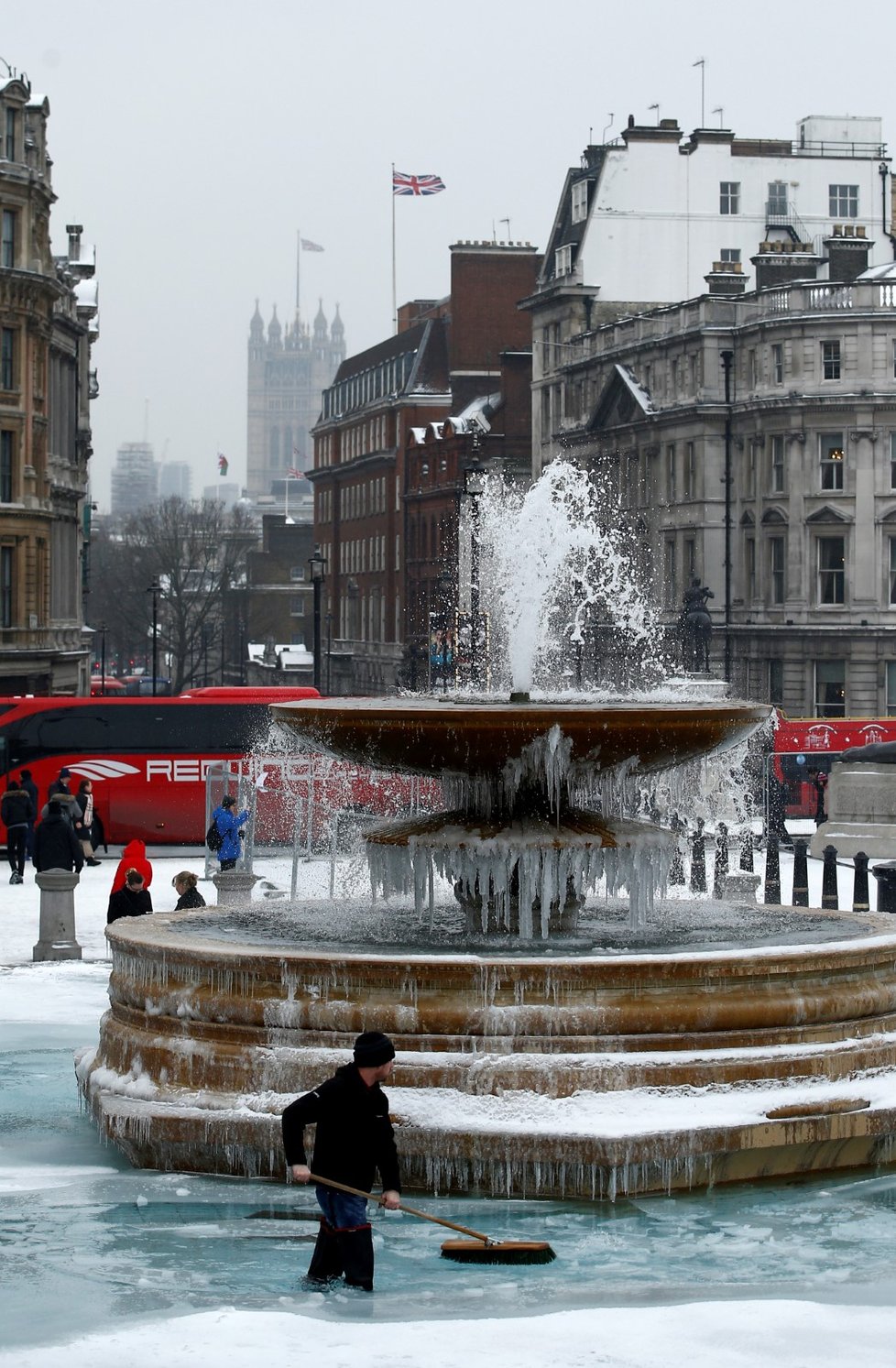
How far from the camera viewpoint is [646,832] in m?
14.3

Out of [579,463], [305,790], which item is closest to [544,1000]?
[305,790]

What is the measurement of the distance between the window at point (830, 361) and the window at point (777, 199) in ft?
48.2

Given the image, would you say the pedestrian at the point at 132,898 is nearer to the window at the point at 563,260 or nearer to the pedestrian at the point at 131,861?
the pedestrian at the point at 131,861

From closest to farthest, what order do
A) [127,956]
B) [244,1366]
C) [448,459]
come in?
[244,1366]
[127,956]
[448,459]

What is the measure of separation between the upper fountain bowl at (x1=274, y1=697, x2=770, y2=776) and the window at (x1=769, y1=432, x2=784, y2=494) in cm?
4805

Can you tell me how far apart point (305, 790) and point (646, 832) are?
21.6 meters

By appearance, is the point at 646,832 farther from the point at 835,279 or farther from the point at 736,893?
the point at 835,279

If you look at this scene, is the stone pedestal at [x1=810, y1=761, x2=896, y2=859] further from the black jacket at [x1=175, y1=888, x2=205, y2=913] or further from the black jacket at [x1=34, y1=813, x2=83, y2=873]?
the black jacket at [x1=175, y1=888, x2=205, y2=913]

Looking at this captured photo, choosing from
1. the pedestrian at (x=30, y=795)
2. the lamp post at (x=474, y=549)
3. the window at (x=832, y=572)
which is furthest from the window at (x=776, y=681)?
the pedestrian at (x=30, y=795)

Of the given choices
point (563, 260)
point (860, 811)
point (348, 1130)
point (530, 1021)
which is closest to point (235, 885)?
point (860, 811)

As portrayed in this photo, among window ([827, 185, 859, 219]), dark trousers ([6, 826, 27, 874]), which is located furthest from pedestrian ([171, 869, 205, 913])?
window ([827, 185, 859, 219])

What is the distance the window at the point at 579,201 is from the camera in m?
73.5

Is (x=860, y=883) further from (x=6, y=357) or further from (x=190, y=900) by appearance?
(x=6, y=357)

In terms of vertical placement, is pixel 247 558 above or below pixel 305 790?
above
